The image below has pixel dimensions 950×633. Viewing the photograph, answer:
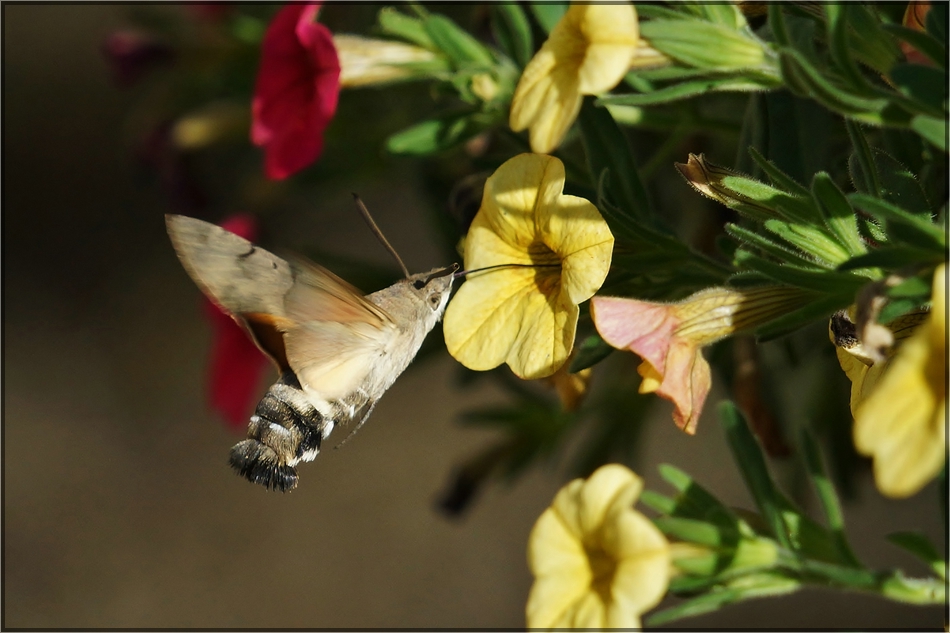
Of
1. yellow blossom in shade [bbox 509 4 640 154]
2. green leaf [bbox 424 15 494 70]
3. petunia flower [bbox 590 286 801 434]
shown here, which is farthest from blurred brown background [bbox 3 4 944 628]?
yellow blossom in shade [bbox 509 4 640 154]

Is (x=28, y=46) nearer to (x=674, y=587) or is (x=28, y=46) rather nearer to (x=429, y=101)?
(x=429, y=101)

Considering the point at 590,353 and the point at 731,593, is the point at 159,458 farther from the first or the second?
the point at 731,593

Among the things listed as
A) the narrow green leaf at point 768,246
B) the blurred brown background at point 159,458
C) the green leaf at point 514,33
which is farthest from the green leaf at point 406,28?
the blurred brown background at point 159,458

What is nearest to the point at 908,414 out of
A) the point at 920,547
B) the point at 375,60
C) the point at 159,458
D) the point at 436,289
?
the point at 920,547

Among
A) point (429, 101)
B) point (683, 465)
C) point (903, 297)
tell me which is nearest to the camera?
point (903, 297)

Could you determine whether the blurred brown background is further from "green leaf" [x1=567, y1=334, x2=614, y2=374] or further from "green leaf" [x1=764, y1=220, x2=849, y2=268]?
"green leaf" [x1=764, y1=220, x2=849, y2=268]

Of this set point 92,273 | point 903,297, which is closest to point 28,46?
point 92,273
